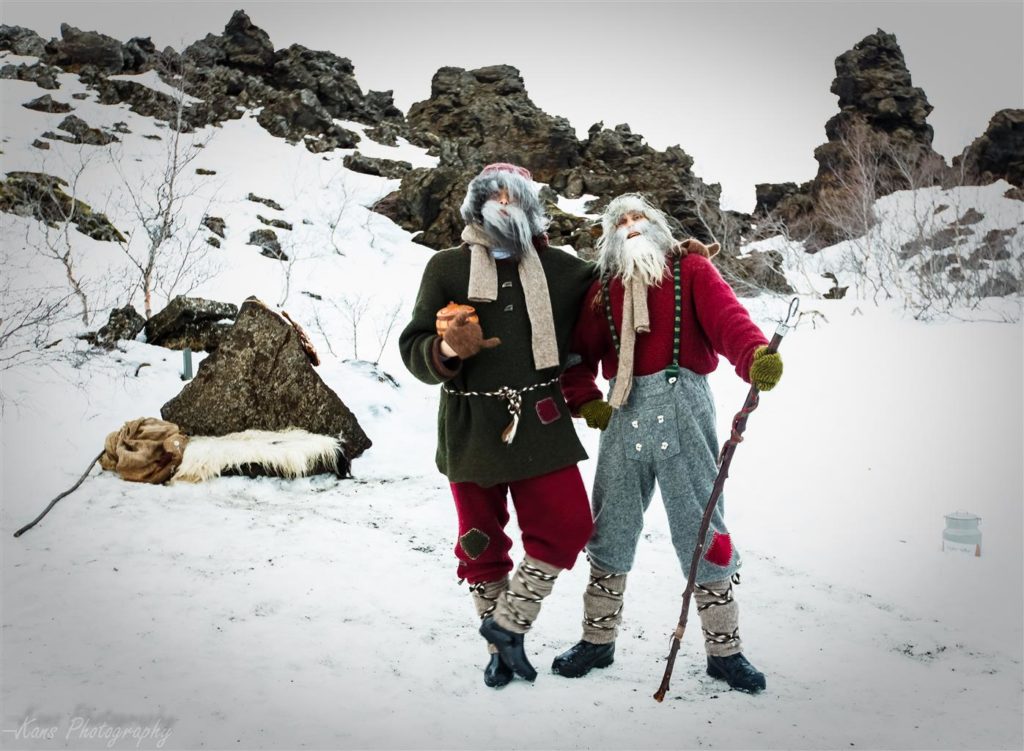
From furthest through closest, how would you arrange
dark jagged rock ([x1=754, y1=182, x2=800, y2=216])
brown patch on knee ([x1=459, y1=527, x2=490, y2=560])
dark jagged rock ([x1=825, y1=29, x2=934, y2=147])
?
1. dark jagged rock ([x1=754, y1=182, x2=800, y2=216])
2. dark jagged rock ([x1=825, y1=29, x2=934, y2=147])
3. brown patch on knee ([x1=459, y1=527, x2=490, y2=560])

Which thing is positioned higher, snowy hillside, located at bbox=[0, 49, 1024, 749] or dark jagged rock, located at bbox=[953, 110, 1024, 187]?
dark jagged rock, located at bbox=[953, 110, 1024, 187]

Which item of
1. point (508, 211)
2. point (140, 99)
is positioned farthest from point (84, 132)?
point (508, 211)

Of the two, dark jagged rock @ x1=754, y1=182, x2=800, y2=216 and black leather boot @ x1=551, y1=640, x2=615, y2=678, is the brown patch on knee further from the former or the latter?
dark jagged rock @ x1=754, y1=182, x2=800, y2=216

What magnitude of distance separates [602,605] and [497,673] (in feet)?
1.43

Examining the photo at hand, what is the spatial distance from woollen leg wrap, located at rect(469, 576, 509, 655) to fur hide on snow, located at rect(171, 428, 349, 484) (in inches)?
99.5

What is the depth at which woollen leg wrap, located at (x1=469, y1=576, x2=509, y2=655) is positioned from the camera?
2.50 m

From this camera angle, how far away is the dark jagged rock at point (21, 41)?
902 inches

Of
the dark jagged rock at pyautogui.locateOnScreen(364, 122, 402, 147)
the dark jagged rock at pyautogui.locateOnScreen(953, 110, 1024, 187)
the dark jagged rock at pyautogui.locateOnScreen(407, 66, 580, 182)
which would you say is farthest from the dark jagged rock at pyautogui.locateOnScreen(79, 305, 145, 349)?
the dark jagged rock at pyautogui.locateOnScreen(953, 110, 1024, 187)

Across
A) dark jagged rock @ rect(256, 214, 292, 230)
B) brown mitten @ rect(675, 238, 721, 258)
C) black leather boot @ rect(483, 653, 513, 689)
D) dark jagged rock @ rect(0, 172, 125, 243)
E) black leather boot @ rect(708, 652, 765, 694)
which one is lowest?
black leather boot @ rect(483, 653, 513, 689)

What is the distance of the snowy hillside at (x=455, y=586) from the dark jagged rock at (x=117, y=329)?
172 mm

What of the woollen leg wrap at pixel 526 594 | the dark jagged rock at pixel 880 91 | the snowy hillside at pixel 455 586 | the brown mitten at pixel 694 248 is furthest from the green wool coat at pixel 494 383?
the dark jagged rock at pixel 880 91

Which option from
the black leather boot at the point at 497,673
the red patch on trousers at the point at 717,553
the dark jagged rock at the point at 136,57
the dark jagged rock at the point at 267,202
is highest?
the dark jagged rock at the point at 136,57

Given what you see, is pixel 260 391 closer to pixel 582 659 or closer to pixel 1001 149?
pixel 582 659

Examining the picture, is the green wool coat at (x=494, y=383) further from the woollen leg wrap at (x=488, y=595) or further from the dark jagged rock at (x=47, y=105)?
the dark jagged rock at (x=47, y=105)
